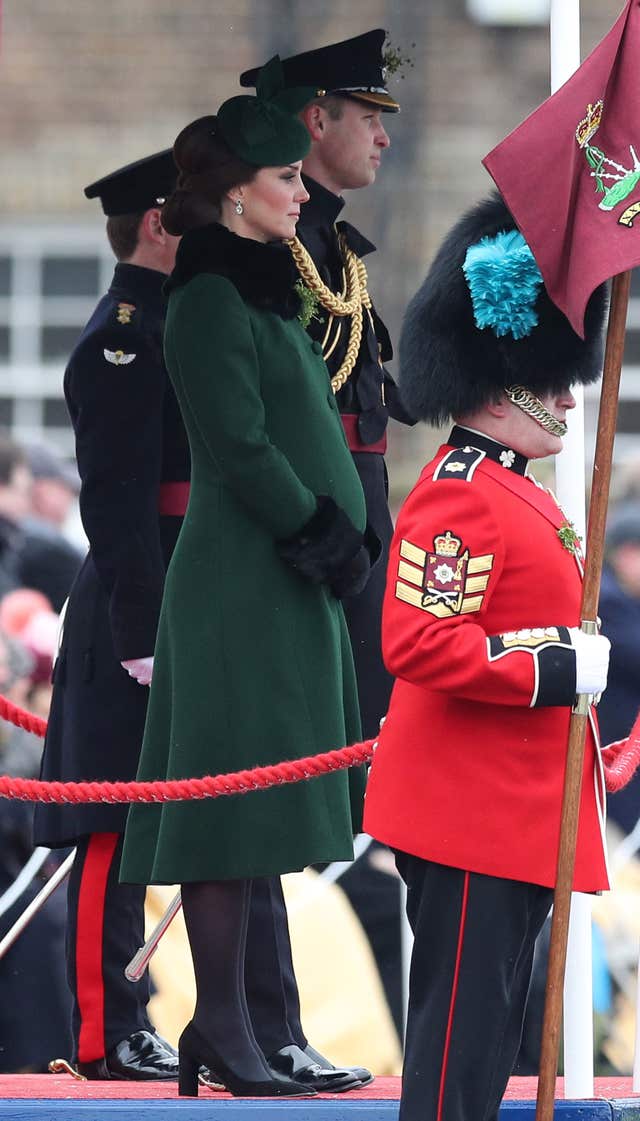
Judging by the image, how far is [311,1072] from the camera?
3951 mm

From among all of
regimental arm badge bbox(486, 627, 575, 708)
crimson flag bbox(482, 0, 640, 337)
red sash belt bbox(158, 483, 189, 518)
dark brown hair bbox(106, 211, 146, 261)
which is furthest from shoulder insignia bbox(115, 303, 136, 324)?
regimental arm badge bbox(486, 627, 575, 708)

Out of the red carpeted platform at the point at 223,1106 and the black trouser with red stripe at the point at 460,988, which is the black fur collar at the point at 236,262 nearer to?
the black trouser with red stripe at the point at 460,988

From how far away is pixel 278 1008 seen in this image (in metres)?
4.03

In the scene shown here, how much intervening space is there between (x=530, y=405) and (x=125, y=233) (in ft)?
4.10

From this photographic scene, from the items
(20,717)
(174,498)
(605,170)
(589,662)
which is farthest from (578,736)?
(20,717)

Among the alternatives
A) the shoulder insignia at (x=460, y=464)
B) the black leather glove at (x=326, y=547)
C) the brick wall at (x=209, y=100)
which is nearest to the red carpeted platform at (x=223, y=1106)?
the black leather glove at (x=326, y=547)

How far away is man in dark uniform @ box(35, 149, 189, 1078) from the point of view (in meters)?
4.12

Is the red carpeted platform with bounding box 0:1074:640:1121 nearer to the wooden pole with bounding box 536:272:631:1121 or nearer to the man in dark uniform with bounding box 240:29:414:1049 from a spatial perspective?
the wooden pole with bounding box 536:272:631:1121

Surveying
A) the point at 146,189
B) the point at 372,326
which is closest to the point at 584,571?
the point at 372,326

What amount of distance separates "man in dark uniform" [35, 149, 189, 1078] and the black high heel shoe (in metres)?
0.31

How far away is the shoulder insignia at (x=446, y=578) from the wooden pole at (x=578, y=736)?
0.17 meters

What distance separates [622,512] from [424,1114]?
3.88m

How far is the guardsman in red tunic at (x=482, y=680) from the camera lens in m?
3.23

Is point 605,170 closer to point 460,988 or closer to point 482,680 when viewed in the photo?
point 482,680
